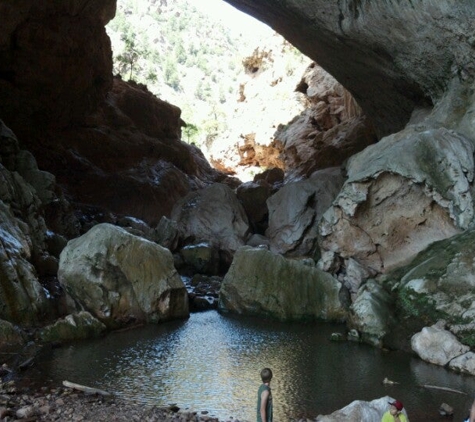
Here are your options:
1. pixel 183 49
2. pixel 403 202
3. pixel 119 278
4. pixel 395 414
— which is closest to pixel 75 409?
pixel 395 414

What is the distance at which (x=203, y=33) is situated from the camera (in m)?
117

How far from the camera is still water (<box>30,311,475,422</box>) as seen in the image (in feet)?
33.7

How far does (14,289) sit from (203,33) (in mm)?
110130

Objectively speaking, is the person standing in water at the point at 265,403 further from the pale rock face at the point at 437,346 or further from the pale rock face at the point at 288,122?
the pale rock face at the point at 288,122

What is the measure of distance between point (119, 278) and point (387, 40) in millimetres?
11767

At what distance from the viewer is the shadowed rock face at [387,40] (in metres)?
17.4

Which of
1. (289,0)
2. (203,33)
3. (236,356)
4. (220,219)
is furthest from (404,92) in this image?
(203,33)

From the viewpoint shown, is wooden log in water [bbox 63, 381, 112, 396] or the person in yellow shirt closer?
the person in yellow shirt

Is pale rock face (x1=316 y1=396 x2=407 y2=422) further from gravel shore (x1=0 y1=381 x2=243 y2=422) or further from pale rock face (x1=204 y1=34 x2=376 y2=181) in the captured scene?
pale rock face (x1=204 y1=34 x2=376 y2=181)

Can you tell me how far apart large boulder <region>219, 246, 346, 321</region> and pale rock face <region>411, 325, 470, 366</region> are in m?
3.86

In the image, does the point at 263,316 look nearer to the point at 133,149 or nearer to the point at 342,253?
the point at 342,253

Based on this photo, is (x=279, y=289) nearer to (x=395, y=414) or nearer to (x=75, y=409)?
(x=75, y=409)

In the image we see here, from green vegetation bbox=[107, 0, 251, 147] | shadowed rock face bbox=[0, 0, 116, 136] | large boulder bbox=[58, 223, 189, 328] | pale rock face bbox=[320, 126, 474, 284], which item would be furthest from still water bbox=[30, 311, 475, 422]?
green vegetation bbox=[107, 0, 251, 147]

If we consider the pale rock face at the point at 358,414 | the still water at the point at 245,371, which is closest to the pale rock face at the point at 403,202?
the still water at the point at 245,371
